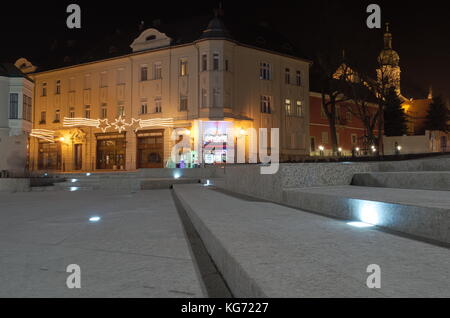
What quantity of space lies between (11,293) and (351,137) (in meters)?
47.6

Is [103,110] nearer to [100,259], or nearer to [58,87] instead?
[58,87]

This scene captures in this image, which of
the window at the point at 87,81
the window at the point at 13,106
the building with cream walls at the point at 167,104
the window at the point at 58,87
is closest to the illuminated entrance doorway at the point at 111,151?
the building with cream walls at the point at 167,104

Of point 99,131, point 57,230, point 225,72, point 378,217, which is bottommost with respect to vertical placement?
point 57,230

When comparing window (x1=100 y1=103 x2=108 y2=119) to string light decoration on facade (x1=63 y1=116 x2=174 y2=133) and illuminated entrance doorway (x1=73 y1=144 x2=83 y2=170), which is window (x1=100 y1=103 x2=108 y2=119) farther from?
illuminated entrance doorway (x1=73 y1=144 x2=83 y2=170)

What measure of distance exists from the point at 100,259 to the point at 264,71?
32594mm

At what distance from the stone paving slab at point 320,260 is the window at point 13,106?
92.1ft

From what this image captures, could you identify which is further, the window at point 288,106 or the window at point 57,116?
the window at point 57,116

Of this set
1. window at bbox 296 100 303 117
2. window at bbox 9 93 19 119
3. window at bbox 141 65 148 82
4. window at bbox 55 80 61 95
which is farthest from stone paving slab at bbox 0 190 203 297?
window at bbox 55 80 61 95

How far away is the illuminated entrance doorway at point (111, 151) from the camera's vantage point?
Result: 116ft

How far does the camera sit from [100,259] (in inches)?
154

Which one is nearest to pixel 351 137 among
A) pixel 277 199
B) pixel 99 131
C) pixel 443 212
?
pixel 99 131

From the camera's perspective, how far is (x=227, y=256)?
9.95 ft

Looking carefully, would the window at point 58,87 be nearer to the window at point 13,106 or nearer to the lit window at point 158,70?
the window at point 13,106
